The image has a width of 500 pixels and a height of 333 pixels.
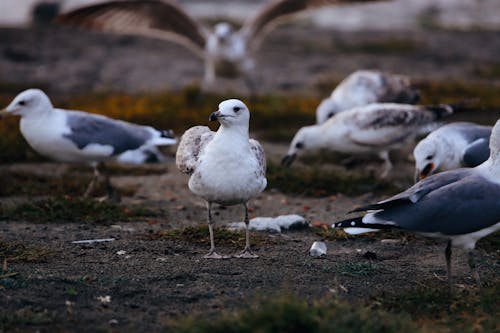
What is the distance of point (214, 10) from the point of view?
23.0m

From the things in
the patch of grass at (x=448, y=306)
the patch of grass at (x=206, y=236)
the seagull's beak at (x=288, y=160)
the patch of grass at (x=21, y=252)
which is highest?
the patch of grass at (x=21, y=252)

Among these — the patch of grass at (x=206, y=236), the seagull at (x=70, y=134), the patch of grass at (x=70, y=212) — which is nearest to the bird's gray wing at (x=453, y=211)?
the patch of grass at (x=206, y=236)

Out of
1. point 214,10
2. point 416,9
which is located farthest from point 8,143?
point 416,9

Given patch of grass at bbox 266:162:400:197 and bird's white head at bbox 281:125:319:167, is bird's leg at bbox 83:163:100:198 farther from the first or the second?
bird's white head at bbox 281:125:319:167

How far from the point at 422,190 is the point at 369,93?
4.82 metres

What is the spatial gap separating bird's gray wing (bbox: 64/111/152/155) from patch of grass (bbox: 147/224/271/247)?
182cm

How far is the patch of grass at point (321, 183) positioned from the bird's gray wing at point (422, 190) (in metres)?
2.68

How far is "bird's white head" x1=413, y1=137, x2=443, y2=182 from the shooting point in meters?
7.52

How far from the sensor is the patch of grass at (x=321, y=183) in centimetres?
819

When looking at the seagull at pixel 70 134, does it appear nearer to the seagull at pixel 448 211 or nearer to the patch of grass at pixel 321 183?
the patch of grass at pixel 321 183

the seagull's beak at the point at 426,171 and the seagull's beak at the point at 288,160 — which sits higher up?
the seagull's beak at the point at 426,171

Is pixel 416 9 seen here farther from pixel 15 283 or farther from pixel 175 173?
pixel 15 283

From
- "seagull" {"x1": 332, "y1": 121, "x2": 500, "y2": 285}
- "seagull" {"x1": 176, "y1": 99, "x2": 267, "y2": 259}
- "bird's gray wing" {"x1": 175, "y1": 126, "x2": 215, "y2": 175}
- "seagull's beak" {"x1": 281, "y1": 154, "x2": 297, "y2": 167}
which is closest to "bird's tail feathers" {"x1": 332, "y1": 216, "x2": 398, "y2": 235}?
"seagull" {"x1": 332, "y1": 121, "x2": 500, "y2": 285}

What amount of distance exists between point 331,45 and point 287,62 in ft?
5.52
